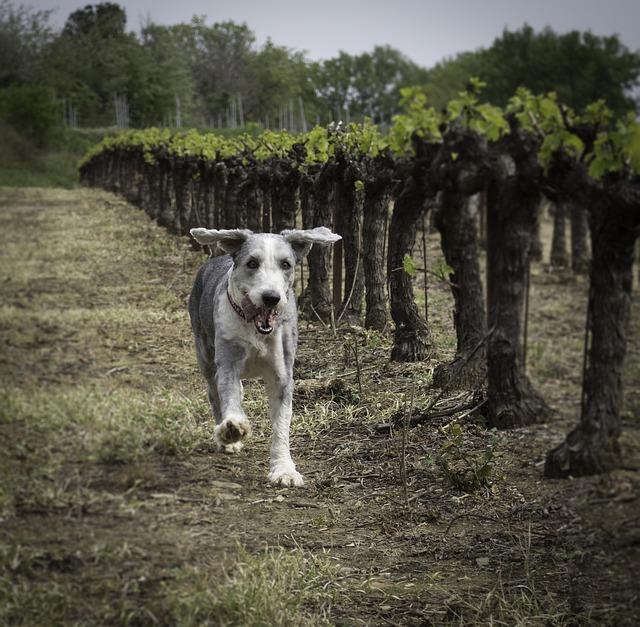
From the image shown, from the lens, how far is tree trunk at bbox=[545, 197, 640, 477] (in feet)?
14.2

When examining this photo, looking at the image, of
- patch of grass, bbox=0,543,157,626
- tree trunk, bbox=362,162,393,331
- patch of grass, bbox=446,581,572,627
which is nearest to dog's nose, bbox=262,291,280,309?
patch of grass, bbox=0,543,157,626

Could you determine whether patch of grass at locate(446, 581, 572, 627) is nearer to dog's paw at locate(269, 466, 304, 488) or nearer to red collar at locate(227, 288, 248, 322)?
dog's paw at locate(269, 466, 304, 488)

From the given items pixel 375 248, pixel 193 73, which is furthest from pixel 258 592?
pixel 193 73

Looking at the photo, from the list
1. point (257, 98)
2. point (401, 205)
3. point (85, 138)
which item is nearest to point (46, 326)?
point (401, 205)

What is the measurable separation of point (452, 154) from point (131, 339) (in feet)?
19.2

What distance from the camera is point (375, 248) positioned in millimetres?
11234

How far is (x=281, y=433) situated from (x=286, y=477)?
0.33 m

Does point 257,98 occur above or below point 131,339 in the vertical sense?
above

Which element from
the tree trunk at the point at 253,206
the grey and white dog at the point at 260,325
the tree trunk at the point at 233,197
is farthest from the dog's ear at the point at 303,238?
the tree trunk at the point at 233,197

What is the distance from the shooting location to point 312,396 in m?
8.48

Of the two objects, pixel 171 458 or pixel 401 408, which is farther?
pixel 401 408

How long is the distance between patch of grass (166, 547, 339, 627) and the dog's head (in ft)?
5.81

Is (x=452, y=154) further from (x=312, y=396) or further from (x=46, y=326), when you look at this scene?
(x=46, y=326)

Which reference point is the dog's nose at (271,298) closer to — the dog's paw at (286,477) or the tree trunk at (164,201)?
the dog's paw at (286,477)
